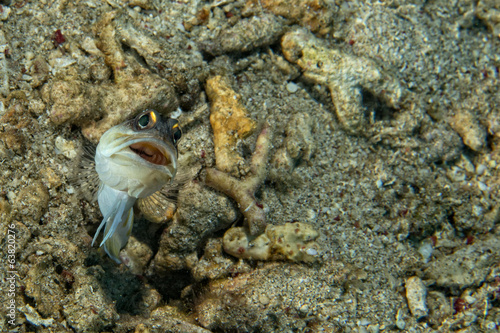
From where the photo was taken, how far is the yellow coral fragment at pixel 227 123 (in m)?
3.68

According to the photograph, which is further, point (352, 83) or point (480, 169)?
point (480, 169)

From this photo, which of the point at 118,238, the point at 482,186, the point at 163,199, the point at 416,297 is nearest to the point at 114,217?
the point at 118,238

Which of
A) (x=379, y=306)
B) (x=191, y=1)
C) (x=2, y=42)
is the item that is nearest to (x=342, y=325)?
(x=379, y=306)

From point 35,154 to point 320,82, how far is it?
329 cm

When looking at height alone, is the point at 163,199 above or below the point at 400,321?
above

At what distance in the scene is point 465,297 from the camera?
3680mm

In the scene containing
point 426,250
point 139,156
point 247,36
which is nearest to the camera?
point 139,156

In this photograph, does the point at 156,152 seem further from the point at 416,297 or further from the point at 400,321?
the point at 416,297

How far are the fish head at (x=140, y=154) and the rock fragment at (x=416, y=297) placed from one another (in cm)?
283

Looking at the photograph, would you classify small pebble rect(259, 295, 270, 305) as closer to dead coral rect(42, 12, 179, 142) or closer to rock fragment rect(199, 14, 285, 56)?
dead coral rect(42, 12, 179, 142)

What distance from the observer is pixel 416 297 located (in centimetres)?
364

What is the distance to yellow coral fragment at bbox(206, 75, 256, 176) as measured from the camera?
12.1 feet

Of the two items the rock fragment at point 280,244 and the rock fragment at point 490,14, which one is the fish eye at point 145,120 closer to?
the rock fragment at point 280,244

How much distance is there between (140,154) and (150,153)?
0.08 meters
